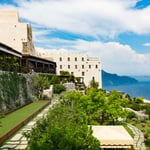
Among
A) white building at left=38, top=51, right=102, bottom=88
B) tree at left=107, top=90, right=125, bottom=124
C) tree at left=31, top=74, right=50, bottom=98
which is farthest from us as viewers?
white building at left=38, top=51, right=102, bottom=88

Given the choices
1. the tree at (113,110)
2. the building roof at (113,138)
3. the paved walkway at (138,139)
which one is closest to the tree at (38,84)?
the tree at (113,110)

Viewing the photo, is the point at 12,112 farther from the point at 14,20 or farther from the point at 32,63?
the point at 14,20

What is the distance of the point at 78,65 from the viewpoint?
58438 mm

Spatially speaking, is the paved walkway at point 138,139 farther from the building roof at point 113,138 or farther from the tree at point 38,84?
the tree at point 38,84

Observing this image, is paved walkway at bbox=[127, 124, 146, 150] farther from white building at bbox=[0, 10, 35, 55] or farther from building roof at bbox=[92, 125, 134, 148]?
white building at bbox=[0, 10, 35, 55]

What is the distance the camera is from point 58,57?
5822 centimetres

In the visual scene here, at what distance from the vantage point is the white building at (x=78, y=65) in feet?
191

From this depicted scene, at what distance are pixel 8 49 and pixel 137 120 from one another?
15.9m

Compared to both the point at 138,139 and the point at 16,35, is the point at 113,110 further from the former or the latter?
the point at 16,35

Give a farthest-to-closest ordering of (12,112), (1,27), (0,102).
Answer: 1. (1,27)
2. (12,112)
3. (0,102)

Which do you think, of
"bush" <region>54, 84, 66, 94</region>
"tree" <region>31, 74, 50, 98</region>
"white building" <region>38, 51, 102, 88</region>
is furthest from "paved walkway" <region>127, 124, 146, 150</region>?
"white building" <region>38, 51, 102, 88</region>

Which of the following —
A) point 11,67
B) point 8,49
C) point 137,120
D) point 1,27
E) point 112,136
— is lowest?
point 137,120

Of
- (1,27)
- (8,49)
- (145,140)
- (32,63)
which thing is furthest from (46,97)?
(1,27)

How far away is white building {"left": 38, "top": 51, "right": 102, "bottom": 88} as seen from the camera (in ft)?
191
